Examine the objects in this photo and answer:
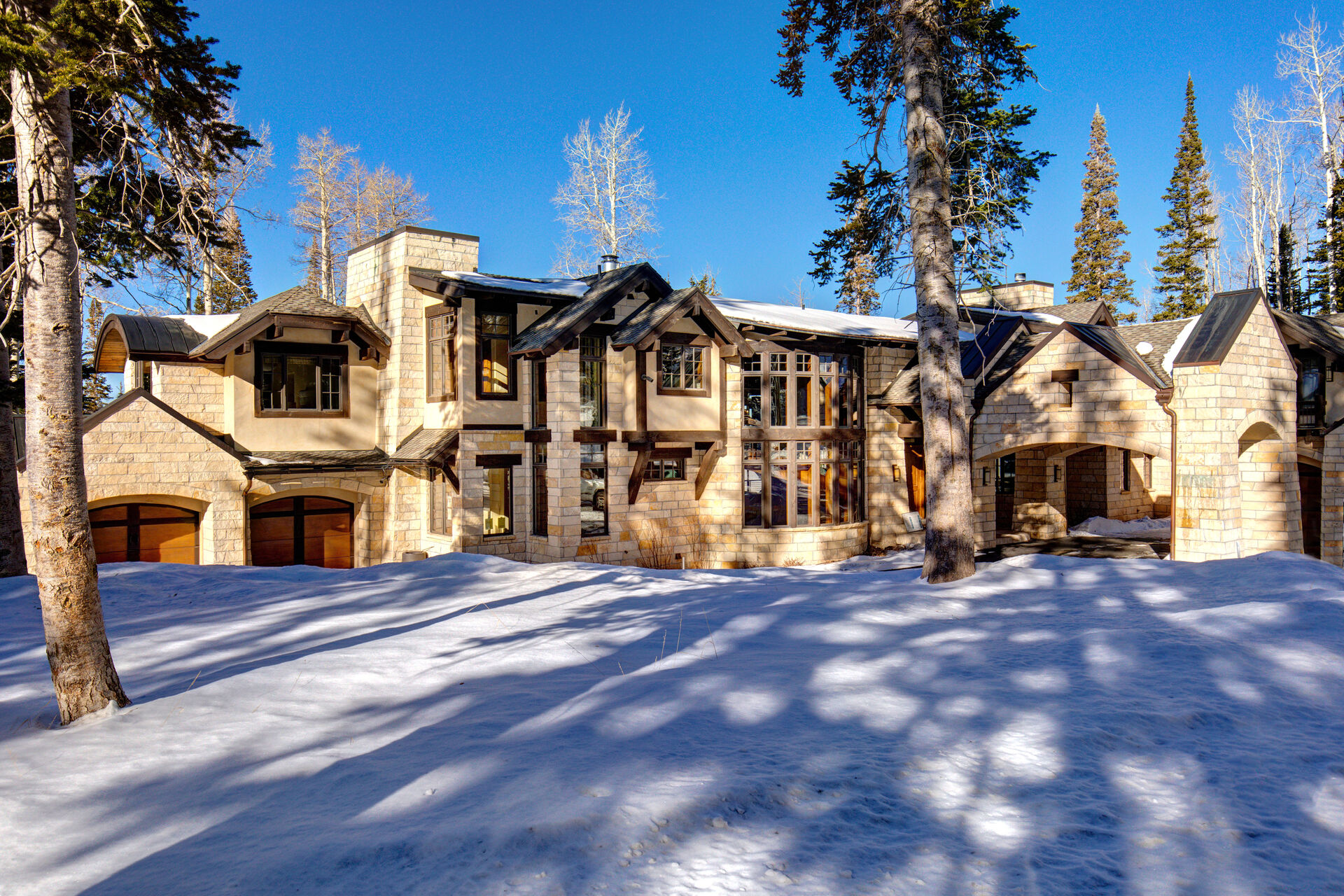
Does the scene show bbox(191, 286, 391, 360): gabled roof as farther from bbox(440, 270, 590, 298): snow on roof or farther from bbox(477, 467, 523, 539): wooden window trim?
bbox(477, 467, 523, 539): wooden window trim

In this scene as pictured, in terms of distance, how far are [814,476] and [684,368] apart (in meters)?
4.49

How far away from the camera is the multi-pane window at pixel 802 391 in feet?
66.4

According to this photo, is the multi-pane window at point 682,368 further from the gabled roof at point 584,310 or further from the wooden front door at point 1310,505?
the wooden front door at point 1310,505

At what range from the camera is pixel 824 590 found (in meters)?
9.86

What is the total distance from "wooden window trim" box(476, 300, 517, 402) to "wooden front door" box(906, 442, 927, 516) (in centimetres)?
1165

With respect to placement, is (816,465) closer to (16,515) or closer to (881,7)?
(881,7)

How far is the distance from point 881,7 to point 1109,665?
428 inches

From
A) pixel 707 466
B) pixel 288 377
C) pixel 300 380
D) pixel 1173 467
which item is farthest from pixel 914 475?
pixel 288 377

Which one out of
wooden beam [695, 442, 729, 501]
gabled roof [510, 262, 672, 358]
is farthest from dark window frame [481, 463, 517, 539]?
wooden beam [695, 442, 729, 501]

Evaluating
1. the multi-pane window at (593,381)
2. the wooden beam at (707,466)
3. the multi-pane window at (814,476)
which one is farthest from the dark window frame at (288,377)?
the multi-pane window at (814,476)

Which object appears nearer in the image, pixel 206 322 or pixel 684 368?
pixel 206 322

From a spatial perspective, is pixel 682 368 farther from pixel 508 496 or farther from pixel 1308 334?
pixel 1308 334

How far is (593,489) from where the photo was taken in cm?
2000

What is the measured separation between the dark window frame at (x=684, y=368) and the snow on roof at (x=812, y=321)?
1.18 meters
